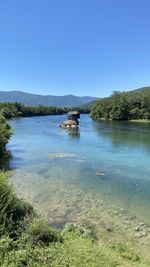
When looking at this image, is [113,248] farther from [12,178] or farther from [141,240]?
[12,178]

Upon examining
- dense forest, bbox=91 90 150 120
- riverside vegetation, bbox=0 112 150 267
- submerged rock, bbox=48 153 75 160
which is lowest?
submerged rock, bbox=48 153 75 160

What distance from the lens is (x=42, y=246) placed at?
1037cm

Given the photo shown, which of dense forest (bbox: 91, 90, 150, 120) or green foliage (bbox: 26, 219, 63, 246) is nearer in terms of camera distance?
green foliage (bbox: 26, 219, 63, 246)

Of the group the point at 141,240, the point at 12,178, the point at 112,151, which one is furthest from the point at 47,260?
the point at 112,151

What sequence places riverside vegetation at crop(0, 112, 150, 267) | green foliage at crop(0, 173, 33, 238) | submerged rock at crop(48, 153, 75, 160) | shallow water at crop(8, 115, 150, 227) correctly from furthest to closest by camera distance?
submerged rock at crop(48, 153, 75, 160) → shallow water at crop(8, 115, 150, 227) → green foliage at crop(0, 173, 33, 238) → riverside vegetation at crop(0, 112, 150, 267)

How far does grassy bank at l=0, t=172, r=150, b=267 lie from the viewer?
363 inches

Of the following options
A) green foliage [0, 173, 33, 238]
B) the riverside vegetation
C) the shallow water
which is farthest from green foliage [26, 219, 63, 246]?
the shallow water

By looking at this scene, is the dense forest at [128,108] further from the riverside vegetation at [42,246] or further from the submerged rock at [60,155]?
the riverside vegetation at [42,246]

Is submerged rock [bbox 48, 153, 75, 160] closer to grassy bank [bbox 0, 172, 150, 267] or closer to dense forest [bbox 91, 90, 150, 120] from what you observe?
grassy bank [bbox 0, 172, 150, 267]

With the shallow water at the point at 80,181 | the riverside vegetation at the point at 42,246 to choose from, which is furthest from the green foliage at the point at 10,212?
the shallow water at the point at 80,181

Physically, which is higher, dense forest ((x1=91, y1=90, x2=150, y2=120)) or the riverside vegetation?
dense forest ((x1=91, y1=90, x2=150, y2=120))

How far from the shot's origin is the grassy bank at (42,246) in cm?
921

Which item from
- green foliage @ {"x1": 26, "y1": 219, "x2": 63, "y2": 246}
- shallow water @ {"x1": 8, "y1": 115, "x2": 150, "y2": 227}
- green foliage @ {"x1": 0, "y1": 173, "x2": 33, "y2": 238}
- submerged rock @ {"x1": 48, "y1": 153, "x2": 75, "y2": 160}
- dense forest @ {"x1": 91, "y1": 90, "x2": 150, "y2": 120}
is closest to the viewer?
green foliage @ {"x1": 26, "y1": 219, "x2": 63, "y2": 246}

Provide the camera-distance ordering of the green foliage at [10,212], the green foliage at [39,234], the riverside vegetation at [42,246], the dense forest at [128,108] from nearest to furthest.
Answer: the riverside vegetation at [42,246] → the green foliage at [39,234] → the green foliage at [10,212] → the dense forest at [128,108]
